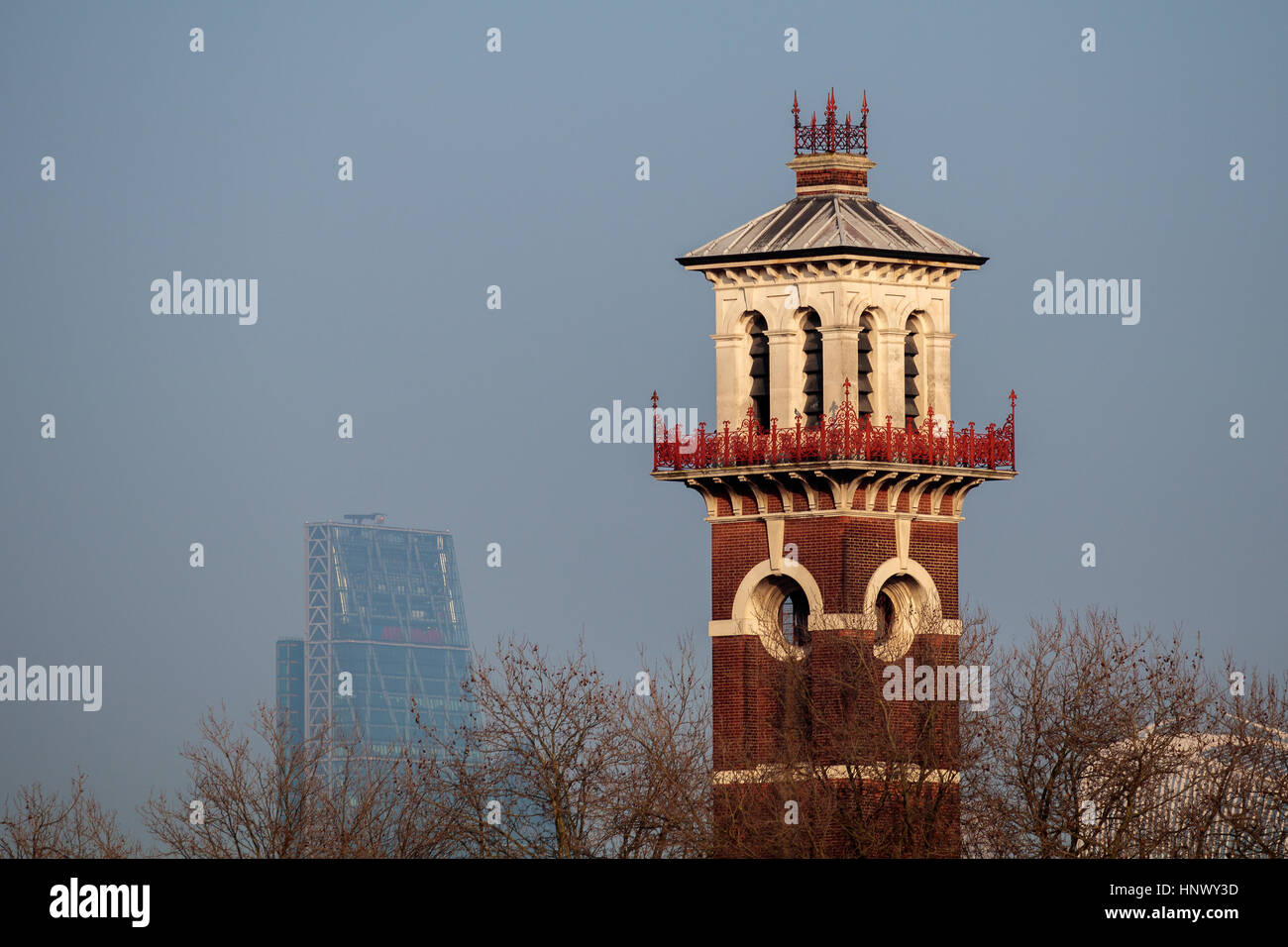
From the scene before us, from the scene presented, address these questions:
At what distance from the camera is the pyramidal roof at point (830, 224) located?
88.4m

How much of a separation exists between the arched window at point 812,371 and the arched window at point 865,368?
1026 millimetres

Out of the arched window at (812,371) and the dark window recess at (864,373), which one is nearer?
the dark window recess at (864,373)

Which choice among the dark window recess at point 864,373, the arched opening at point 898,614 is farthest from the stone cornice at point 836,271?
the arched opening at point 898,614

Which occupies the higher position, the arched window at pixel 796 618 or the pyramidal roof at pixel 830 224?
the pyramidal roof at pixel 830 224

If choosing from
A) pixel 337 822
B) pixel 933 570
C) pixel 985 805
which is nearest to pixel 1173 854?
pixel 985 805

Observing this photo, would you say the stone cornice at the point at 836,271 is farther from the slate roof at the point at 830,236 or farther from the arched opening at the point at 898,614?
the arched opening at the point at 898,614

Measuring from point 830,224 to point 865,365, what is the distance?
360 cm
